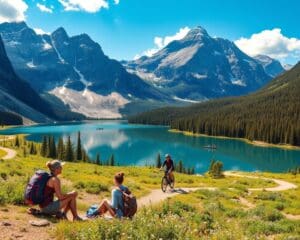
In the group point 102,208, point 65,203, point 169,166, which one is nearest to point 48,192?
point 65,203

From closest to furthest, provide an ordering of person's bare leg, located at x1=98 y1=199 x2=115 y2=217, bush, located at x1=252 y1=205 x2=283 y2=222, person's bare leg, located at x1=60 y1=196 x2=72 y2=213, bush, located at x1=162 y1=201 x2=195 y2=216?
person's bare leg, located at x1=60 y1=196 x2=72 y2=213 → person's bare leg, located at x1=98 y1=199 x2=115 y2=217 → bush, located at x1=162 y1=201 x2=195 y2=216 → bush, located at x1=252 y1=205 x2=283 y2=222

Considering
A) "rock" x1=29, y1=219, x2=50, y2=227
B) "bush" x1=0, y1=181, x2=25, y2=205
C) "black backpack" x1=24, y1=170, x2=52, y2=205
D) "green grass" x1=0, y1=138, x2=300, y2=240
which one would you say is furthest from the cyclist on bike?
"rock" x1=29, y1=219, x2=50, y2=227

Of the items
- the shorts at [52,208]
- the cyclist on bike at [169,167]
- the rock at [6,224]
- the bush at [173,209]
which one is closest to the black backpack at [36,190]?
the shorts at [52,208]

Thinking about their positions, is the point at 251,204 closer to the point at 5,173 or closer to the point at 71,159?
the point at 5,173

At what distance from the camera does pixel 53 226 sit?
15602mm

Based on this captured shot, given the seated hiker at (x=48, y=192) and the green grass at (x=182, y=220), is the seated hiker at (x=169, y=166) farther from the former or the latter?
the seated hiker at (x=48, y=192)

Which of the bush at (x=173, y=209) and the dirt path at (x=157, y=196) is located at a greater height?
the bush at (x=173, y=209)

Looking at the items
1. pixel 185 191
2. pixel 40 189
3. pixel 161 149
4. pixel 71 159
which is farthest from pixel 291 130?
pixel 40 189

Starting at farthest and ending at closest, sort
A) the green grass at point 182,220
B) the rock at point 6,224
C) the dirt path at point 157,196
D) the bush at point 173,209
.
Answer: the dirt path at point 157,196 → the bush at point 173,209 → the rock at point 6,224 → the green grass at point 182,220

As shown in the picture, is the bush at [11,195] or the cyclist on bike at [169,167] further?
the cyclist on bike at [169,167]

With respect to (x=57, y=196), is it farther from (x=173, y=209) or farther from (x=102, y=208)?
(x=173, y=209)

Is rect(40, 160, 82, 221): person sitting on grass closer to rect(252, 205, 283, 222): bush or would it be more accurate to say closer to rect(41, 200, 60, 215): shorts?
rect(41, 200, 60, 215): shorts

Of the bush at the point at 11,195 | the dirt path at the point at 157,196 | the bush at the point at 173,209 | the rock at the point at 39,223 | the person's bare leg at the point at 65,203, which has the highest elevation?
the person's bare leg at the point at 65,203

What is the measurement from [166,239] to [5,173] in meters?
23.0
